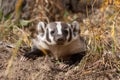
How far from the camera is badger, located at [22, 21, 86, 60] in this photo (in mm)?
4988

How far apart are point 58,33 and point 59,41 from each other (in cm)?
A: 11

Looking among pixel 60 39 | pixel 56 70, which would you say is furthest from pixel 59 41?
pixel 56 70

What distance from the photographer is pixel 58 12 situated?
26.0 ft

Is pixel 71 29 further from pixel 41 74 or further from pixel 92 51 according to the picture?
pixel 41 74

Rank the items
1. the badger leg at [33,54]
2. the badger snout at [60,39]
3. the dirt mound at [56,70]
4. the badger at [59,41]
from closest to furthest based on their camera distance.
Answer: the dirt mound at [56,70] → the badger snout at [60,39] → the badger at [59,41] → the badger leg at [33,54]

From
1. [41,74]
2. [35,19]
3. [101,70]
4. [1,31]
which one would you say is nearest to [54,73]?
[41,74]

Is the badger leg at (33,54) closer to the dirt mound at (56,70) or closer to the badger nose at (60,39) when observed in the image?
the dirt mound at (56,70)

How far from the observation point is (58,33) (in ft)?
16.2

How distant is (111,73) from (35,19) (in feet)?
9.25

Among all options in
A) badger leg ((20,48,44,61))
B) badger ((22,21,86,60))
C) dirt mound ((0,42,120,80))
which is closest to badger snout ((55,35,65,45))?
badger ((22,21,86,60))

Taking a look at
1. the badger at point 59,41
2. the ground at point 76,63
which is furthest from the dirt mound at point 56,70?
the badger at point 59,41

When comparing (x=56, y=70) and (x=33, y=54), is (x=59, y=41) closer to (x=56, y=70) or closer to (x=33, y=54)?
(x=56, y=70)

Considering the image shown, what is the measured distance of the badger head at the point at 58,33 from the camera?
4922 millimetres

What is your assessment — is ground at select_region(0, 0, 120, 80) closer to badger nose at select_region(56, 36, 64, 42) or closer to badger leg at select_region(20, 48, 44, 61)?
badger leg at select_region(20, 48, 44, 61)
